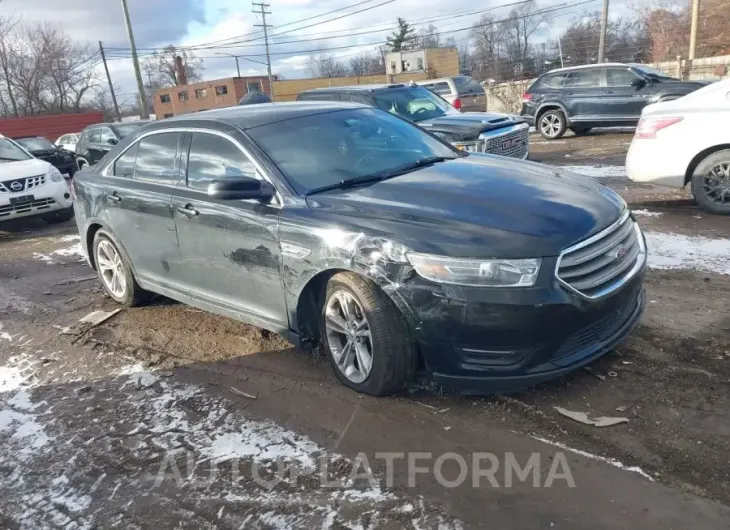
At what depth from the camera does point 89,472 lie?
318 centimetres

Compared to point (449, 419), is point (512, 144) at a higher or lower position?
higher

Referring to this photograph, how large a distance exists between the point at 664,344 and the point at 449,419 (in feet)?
5.24

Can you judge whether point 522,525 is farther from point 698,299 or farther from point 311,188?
point 698,299

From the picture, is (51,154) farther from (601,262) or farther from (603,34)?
(603,34)

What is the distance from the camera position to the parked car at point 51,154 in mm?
18375

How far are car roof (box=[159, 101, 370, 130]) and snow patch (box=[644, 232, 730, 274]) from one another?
121 inches

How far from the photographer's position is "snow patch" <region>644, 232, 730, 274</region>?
17.5 feet

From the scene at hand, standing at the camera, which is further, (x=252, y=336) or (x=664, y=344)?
(x=252, y=336)

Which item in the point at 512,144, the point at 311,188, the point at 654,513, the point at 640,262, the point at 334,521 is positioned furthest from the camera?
the point at 512,144

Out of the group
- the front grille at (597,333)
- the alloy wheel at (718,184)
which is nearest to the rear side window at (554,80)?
the alloy wheel at (718,184)

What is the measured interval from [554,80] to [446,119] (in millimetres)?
7791

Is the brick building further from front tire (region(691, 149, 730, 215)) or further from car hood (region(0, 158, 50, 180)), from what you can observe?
front tire (region(691, 149, 730, 215))

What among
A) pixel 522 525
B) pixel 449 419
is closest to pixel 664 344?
pixel 449 419

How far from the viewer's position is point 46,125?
40.9 m
